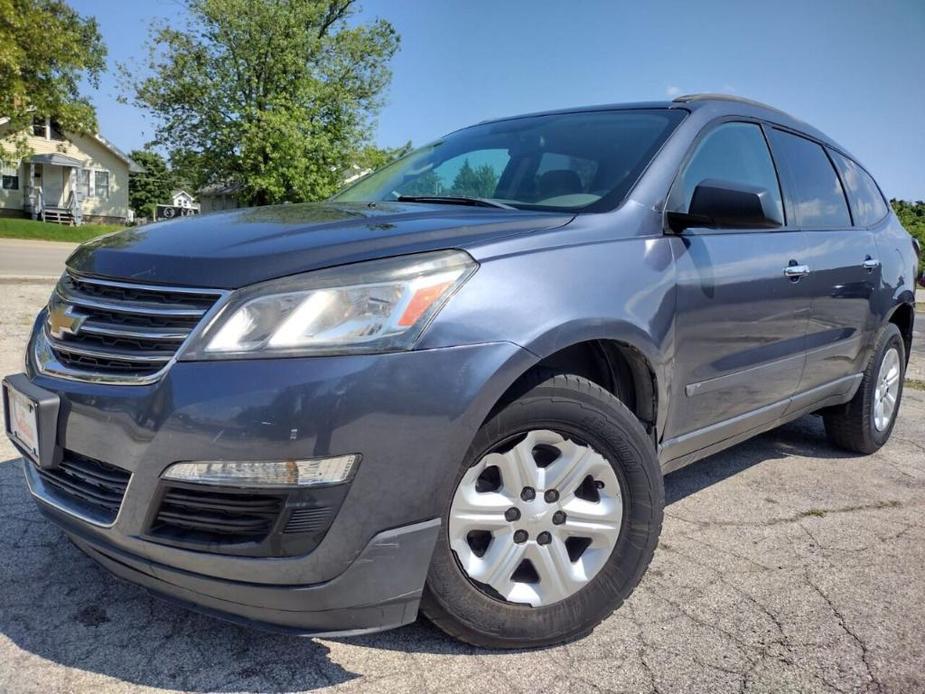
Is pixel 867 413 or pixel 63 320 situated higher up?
pixel 63 320

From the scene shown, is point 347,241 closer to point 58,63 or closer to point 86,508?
point 86,508

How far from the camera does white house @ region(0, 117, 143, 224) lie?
35.5 meters

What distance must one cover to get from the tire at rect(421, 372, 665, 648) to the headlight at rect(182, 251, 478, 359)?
0.38 meters

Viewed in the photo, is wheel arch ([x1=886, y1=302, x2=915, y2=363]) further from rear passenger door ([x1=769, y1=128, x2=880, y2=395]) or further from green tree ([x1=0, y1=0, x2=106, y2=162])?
green tree ([x1=0, y1=0, x2=106, y2=162])

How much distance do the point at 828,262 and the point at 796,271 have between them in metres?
0.43

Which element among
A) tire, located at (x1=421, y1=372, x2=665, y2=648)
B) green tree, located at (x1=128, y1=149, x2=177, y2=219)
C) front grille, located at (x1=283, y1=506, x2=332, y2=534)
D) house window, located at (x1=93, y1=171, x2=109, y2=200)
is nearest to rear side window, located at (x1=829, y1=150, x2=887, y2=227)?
tire, located at (x1=421, y1=372, x2=665, y2=648)

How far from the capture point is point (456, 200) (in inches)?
110

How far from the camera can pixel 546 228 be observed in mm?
2221

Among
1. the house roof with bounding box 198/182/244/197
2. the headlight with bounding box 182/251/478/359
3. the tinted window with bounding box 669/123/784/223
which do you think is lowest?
the house roof with bounding box 198/182/244/197

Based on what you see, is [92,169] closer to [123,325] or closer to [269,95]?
[269,95]

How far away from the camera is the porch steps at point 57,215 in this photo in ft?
115

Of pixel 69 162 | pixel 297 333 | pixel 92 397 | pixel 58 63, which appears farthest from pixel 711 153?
pixel 69 162

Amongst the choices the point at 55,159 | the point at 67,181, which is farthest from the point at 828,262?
the point at 67,181

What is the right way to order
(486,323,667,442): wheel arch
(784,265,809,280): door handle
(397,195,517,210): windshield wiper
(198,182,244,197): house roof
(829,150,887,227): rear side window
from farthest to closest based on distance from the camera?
(198,182,244,197): house roof → (829,150,887,227): rear side window → (784,265,809,280): door handle → (397,195,517,210): windshield wiper → (486,323,667,442): wheel arch
